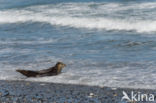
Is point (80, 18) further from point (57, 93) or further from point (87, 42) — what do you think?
point (57, 93)

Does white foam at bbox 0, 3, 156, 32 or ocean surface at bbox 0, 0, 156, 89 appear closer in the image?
ocean surface at bbox 0, 0, 156, 89

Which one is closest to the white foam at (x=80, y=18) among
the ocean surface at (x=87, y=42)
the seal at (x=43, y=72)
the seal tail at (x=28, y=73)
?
the ocean surface at (x=87, y=42)

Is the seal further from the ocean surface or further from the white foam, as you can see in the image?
the white foam

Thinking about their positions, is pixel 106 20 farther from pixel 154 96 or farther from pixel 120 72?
pixel 154 96

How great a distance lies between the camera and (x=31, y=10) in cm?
1886

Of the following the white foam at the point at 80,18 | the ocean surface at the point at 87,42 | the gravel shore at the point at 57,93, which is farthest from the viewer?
the white foam at the point at 80,18

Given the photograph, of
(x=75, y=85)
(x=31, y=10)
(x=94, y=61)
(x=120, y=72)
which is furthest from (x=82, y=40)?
(x=31, y=10)

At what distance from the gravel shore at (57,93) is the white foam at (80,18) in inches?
245

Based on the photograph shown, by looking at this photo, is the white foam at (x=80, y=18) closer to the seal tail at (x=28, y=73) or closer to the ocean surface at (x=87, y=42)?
the ocean surface at (x=87, y=42)

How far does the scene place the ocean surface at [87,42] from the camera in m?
7.01

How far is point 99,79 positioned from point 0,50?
356cm

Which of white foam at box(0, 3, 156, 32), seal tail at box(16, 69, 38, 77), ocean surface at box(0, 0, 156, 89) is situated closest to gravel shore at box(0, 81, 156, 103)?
ocean surface at box(0, 0, 156, 89)

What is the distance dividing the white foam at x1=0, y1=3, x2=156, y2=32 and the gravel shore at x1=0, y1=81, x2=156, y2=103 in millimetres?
6217

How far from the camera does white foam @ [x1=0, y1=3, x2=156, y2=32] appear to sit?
12.9 m
